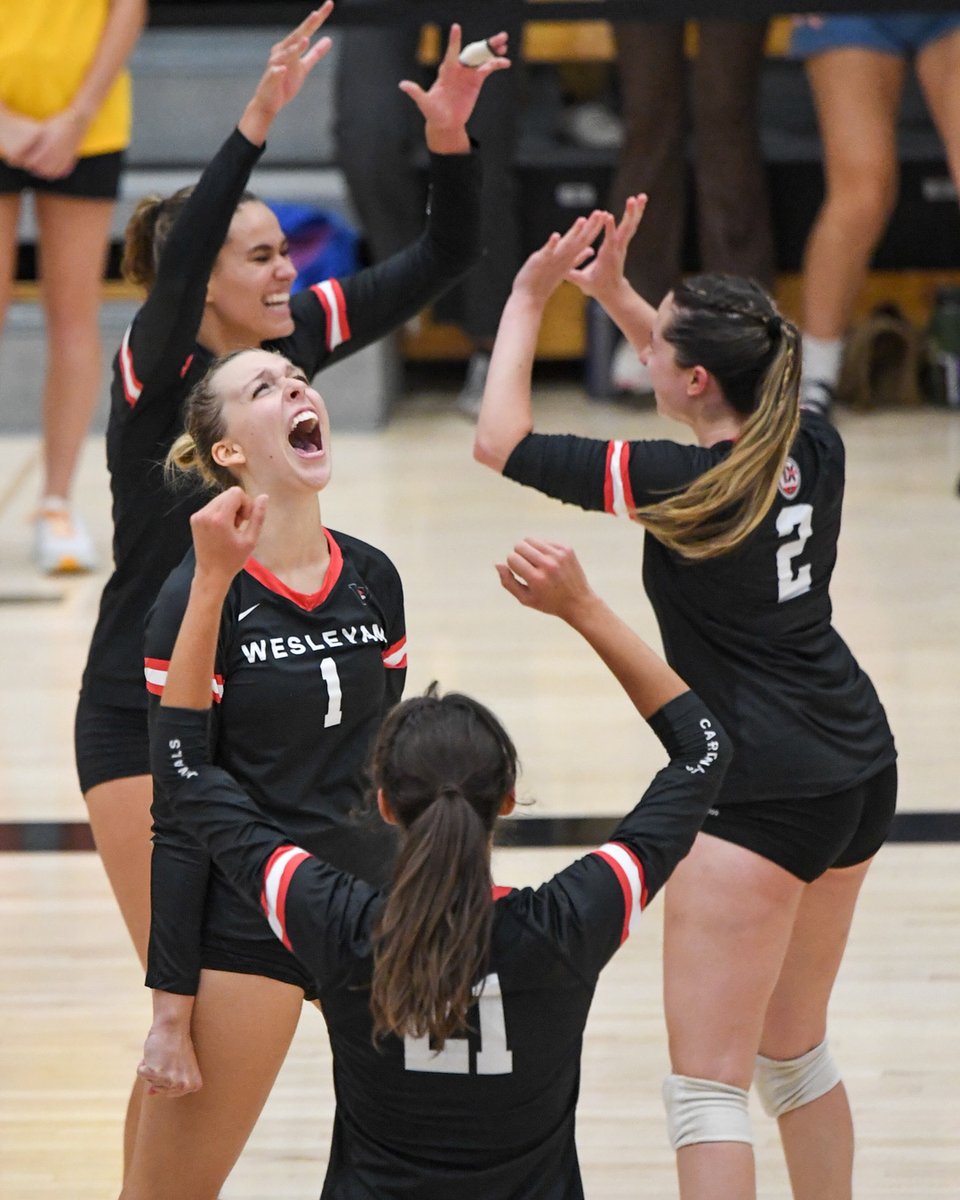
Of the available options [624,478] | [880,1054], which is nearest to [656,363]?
[624,478]

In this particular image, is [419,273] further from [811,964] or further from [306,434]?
[811,964]

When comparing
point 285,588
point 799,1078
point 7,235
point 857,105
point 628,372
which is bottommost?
point 628,372

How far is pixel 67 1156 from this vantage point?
2.40 m

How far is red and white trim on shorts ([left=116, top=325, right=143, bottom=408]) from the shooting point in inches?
87.4

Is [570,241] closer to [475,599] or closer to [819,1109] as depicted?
[819,1109]

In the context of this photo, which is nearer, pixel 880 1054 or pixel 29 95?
pixel 880 1054

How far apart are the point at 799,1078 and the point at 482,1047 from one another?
74cm

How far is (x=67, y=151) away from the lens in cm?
436

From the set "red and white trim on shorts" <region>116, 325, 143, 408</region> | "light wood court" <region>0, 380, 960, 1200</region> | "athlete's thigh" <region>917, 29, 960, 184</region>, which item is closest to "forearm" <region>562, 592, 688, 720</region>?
"red and white trim on shorts" <region>116, 325, 143, 408</region>

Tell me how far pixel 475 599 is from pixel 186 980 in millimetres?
2769

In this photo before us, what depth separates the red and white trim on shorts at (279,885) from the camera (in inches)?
60.5

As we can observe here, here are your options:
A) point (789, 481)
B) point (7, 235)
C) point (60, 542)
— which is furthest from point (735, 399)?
point (60, 542)

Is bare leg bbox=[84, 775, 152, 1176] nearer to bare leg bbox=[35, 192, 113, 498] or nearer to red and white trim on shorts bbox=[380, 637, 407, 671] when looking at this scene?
red and white trim on shorts bbox=[380, 637, 407, 671]

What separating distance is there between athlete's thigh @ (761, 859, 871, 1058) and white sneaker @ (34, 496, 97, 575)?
3.05m
